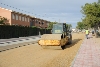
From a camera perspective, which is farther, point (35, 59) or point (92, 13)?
point (92, 13)

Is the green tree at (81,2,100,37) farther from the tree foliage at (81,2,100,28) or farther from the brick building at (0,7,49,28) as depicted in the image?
the brick building at (0,7,49,28)

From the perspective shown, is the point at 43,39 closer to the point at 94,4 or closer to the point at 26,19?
the point at 94,4

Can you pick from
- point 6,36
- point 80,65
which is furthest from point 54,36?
point 6,36

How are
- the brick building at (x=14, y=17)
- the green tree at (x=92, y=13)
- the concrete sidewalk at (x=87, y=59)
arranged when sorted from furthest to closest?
the brick building at (x=14, y=17) < the green tree at (x=92, y=13) < the concrete sidewalk at (x=87, y=59)

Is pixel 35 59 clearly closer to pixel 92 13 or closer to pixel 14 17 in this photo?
pixel 92 13

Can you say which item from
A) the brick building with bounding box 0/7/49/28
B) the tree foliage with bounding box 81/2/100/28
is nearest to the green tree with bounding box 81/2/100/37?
the tree foliage with bounding box 81/2/100/28

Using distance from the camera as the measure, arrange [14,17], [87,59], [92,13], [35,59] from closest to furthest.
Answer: [87,59] < [35,59] < [92,13] < [14,17]

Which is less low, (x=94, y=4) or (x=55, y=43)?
(x=94, y=4)

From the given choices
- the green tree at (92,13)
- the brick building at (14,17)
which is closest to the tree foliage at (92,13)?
the green tree at (92,13)

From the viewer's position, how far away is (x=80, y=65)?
9328 millimetres

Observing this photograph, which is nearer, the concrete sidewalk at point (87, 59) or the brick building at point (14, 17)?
the concrete sidewalk at point (87, 59)

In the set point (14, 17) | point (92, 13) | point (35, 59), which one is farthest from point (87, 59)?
point (14, 17)

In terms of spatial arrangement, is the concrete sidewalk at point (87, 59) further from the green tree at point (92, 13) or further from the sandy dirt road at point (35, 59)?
the green tree at point (92, 13)

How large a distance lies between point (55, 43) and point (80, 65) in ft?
25.0
